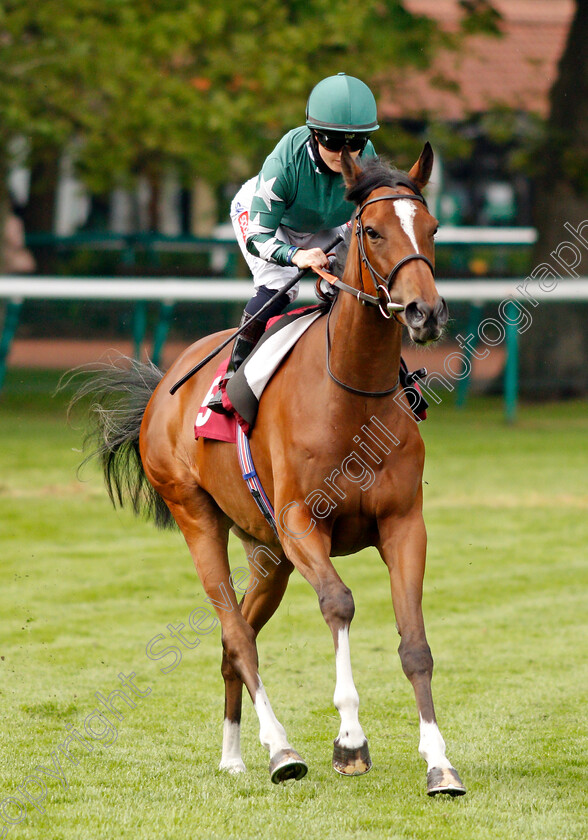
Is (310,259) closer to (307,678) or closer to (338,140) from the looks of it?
(338,140)

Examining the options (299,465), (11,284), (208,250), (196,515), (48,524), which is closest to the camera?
(299,465)

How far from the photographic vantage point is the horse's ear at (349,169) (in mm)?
4055

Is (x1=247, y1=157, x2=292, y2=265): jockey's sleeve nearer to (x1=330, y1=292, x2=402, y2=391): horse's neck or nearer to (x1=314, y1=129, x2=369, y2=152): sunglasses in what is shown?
(x1=314, y1=129, x2=369, y2=152): sunglasses

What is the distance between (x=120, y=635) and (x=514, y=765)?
2.95 metres

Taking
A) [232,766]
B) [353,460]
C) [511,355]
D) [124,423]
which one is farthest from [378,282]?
[511,355]

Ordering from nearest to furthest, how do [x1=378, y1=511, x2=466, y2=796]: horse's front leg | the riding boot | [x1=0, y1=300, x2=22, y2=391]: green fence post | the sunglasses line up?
[x1=378, y1=511, x2=466, y2=796]: horse's front leg < the sunglasses < the riding boot < [x1=0, y1=300, x2=22, y2=391]: green fence post

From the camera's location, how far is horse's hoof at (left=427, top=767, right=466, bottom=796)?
12.1 ft

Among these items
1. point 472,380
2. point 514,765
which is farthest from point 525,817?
point 472,380

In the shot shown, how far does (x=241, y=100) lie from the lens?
15.4m

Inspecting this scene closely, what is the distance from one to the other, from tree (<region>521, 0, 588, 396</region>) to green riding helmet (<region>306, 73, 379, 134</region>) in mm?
12617

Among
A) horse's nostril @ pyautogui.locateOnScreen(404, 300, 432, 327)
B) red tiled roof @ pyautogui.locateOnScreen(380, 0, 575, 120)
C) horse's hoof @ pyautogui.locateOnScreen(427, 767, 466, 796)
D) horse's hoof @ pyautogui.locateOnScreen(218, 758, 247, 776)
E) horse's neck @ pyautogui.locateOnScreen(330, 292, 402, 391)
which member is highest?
horse's nostril @ pyautogui.locateOnScreen(404, 300, 432, 327)

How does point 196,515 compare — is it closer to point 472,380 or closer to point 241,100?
point 241,100

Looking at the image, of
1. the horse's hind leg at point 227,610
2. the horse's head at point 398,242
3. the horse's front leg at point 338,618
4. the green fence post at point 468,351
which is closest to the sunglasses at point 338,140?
the horse's head at point 398,242

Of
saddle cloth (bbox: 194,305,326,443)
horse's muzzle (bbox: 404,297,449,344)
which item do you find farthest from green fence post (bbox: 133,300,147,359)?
horse's muzzle (bbox: 404,297,449,344)
